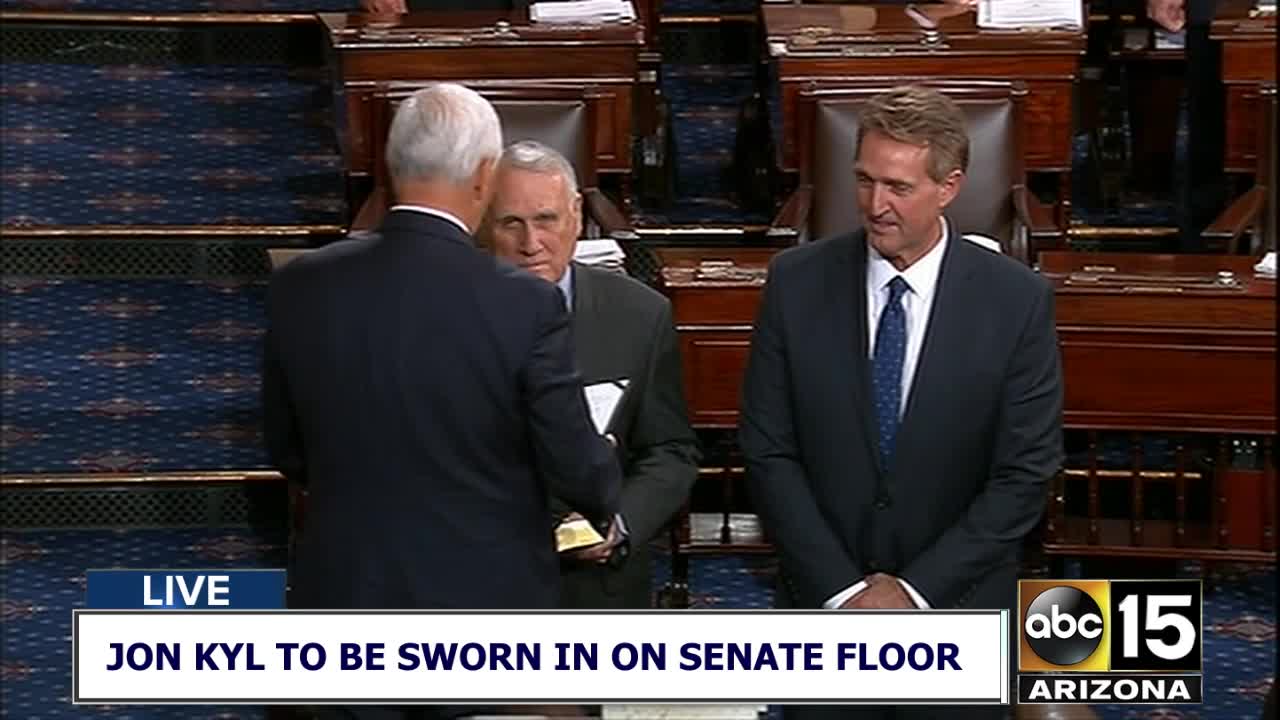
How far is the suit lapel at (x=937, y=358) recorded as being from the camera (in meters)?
3.53

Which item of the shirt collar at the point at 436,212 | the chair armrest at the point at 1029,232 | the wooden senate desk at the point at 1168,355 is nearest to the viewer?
the shirt collar at the point at 436,212

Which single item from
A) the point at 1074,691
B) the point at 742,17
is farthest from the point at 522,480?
the point at 742,17

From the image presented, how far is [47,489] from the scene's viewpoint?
5305 mm

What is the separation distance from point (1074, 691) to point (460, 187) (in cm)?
147

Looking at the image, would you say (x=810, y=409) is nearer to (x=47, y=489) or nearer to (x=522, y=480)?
(x=522, y=480)

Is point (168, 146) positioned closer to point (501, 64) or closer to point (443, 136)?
point (501, 64)

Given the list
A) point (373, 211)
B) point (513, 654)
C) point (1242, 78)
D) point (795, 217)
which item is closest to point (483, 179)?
point (513, 654)

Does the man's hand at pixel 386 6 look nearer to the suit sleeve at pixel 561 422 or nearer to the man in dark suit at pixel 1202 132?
the man in dark suit at pixel 1202 132

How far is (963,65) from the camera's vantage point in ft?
18.9

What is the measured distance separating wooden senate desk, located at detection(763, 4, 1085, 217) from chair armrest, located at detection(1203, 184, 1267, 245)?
13.8 inches

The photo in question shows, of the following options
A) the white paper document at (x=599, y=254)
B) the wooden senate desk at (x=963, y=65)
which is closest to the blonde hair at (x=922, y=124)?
the white paper document at (x=599, y=254)

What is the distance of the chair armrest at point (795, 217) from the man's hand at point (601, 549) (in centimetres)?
177

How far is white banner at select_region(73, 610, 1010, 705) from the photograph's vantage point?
9.91 ft

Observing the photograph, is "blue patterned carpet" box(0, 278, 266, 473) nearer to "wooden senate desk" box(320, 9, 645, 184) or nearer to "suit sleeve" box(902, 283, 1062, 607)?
"wooden senate desk" box(320, 9, 645, 184)
